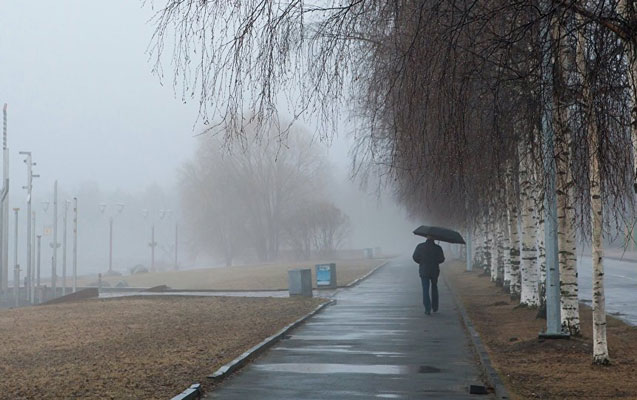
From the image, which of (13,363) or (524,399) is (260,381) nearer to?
(524,399)

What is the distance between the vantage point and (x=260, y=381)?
12.1m

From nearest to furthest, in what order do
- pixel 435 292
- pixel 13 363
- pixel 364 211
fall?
pixel 13 363 < pixel 435 292 < pixel 364 211

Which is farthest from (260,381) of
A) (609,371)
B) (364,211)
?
A: (364,211)

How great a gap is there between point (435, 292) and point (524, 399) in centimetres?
1293

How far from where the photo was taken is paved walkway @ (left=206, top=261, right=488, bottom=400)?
1127 centimetres

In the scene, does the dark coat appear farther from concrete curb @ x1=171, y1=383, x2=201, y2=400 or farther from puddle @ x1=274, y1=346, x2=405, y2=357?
concrete curb @ x1=171, y1=383, x2=201, y2=400

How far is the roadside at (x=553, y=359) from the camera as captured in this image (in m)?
11.6

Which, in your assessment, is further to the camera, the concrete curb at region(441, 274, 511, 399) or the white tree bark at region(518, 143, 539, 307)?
the white tree bark at region(518, 143, 539, 307)

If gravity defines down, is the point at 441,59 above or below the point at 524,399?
above

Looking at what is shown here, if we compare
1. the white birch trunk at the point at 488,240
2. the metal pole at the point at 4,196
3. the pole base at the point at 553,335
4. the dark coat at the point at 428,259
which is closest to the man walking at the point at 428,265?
the dark coat at the point at 428,259

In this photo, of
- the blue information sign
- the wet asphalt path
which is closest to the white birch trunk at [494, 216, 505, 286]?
the wet asphalt path

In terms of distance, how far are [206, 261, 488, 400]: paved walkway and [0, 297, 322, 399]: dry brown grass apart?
729 millimetres

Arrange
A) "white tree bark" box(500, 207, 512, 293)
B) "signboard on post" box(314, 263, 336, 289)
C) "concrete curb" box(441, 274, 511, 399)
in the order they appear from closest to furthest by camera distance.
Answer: "concrete curb" box(441, 274, 511, 399), "white tree bark" box(500, 207, 512, 293), "signboard on post" box(314, 263, 336, 289)

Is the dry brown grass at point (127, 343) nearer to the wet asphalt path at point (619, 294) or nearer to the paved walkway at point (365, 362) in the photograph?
the paved walkway at point (365, 362)
